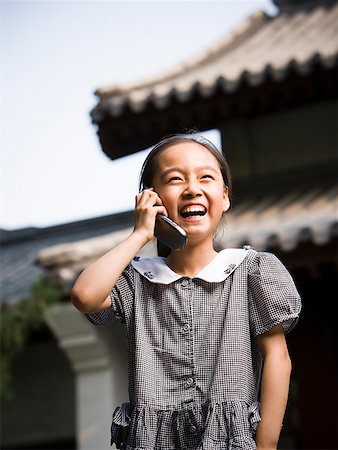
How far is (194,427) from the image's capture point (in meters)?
1.74

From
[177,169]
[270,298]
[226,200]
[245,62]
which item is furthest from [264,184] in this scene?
[270,298]

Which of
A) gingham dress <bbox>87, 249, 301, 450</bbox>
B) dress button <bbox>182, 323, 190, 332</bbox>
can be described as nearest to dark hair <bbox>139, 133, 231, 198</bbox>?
gingham dress <bbox>87, 249, 301, 450</bbox>

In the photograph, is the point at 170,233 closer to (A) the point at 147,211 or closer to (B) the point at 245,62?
(A) the point at 147,211

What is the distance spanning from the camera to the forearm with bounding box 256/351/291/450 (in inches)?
68.7

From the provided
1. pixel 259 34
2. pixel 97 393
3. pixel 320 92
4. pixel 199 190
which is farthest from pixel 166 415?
pixel 259 34

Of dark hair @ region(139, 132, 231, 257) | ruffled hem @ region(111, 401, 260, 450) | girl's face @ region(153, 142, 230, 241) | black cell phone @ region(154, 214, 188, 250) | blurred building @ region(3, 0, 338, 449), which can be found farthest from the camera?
blurred building @ region(3, 0, 338, 449)

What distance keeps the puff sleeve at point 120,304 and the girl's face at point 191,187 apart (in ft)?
0.68

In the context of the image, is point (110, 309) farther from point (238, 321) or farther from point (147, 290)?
point (238, 321)

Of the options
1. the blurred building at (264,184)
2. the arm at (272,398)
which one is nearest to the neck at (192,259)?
the arm at (272,398)

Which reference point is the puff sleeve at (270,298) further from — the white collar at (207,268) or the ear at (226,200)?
the ear at (226,200)

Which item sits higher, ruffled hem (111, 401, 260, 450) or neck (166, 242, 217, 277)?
neck (166, 242, 217, 277)

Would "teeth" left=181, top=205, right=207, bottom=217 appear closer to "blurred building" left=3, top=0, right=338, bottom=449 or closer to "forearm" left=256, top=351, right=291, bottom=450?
"forearm" left=256, top=351, right=291, bottom=450

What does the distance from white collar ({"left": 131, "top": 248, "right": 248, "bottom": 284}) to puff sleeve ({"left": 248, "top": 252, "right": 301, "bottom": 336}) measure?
0.05 metres

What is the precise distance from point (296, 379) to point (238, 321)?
416 centimetres
